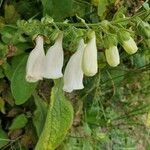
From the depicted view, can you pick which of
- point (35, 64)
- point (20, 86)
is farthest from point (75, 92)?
point (35, 64)

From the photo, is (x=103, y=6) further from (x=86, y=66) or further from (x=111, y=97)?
(x=111, y=97)

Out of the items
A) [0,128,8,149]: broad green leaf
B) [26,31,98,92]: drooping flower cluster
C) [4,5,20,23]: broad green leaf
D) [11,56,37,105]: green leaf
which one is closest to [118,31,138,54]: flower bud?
[26,31,98,92]: drooping flower cluster

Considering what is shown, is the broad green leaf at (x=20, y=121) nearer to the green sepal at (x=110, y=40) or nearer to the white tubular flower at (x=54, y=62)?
the white tubular flower at (x=54, y=62)

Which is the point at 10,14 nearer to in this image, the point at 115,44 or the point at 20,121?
the point at 20,121

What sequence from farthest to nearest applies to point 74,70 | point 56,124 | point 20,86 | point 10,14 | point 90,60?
point 10,14 → point 20,86 → point 56,124 → point 74,70 → point 90,60

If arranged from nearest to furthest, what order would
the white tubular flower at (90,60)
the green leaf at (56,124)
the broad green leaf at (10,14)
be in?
the white tubular flower at (90,60) < the green leaf at (56,124) < the broad green leaf at (10,14)

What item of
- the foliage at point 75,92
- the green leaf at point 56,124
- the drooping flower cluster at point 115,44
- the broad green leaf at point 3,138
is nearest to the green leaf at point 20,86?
the foliage at point 75,92

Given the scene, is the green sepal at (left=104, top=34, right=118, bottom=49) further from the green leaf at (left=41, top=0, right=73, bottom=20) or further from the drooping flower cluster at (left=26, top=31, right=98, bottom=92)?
the green leaf at (left=41, top=0, right=73, bottom=20)
